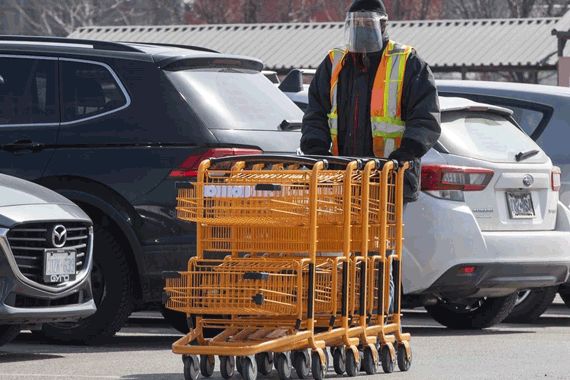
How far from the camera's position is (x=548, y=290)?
12.0 m

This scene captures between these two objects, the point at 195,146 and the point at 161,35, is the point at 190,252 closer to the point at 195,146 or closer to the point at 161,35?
the point at 195,146

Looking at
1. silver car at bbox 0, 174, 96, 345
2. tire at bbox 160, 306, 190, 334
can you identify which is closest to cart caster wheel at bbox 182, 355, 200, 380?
silver car at bbox 0, 174, 96, 345

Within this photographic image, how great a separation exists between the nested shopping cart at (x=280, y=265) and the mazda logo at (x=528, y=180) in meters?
2.70

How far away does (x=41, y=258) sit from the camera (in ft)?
28.7

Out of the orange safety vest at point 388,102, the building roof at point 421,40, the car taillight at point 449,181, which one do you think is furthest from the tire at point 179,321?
the building roof at point 421,40

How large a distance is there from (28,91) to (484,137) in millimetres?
2931

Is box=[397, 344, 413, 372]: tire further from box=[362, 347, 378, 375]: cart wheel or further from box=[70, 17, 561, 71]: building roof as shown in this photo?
box=[70, 17, 561, 71]: building roof

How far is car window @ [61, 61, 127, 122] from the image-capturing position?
9.87 metres

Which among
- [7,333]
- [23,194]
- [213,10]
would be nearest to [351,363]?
[23,194]

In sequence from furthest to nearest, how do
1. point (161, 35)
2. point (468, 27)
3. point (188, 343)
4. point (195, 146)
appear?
point (161, 35) → point (468, 27) → point (195, 146) → point (188, 343)

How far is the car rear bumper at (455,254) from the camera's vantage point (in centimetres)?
1016

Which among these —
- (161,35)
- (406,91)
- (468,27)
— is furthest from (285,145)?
(161,35)

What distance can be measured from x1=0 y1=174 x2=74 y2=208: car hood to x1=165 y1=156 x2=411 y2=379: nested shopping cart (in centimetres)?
114

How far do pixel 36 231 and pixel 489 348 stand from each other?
2.77 metres
